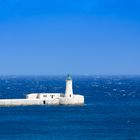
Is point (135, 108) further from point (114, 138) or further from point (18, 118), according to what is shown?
point (114, 138)

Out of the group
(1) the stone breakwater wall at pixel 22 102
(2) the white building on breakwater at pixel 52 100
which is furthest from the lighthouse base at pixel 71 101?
(1) the stone breakwater wall at pixel 22 102

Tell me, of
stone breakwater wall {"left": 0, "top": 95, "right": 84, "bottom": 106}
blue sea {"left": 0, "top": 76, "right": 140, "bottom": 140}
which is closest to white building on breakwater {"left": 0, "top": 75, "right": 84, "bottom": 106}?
stone breakwater wall {"left": 0, "top": 95, "right": 84, "bottom": 106}

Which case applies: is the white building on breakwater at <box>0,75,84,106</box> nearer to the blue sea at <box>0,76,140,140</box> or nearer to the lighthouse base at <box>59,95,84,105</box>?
the lighthouse base at <box>59,95,84,105</box>

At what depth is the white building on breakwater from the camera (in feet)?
424

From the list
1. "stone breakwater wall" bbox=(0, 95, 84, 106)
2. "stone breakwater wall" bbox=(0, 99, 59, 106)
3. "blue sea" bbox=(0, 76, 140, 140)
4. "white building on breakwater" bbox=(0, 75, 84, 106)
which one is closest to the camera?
"blue sea" bbox=(0, 76, 140, 140)

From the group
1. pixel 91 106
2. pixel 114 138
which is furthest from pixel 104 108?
pixel 114 138

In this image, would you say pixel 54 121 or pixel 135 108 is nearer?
pixel 54 121

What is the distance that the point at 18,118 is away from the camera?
110938 mm

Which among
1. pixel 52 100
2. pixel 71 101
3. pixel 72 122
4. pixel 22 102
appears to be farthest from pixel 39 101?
pixel 72 122

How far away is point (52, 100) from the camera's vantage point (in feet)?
432

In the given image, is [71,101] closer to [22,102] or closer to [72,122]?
[22,102]

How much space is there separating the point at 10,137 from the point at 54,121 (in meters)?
18.2

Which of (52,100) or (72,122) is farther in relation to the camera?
(52,100)

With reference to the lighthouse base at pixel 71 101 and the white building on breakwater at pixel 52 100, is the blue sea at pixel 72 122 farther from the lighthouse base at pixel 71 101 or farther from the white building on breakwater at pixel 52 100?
the white building on breakwater at pixel 52 100
